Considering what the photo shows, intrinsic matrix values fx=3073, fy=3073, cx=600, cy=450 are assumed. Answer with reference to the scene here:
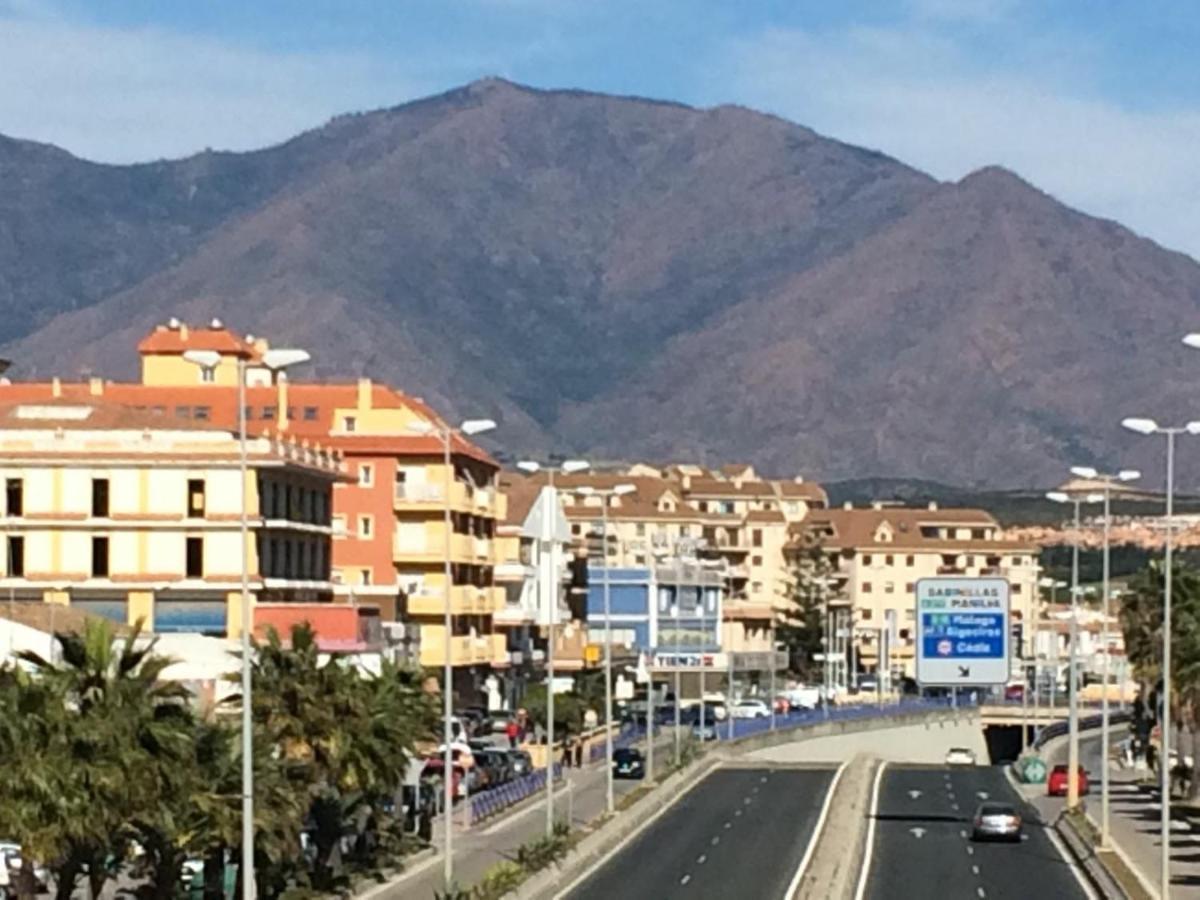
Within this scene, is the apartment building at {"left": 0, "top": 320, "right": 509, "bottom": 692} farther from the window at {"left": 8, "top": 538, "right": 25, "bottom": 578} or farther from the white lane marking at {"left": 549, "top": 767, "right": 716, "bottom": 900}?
the window at {"left": 8, "top": 538, "right": 25, "bottom": 578}

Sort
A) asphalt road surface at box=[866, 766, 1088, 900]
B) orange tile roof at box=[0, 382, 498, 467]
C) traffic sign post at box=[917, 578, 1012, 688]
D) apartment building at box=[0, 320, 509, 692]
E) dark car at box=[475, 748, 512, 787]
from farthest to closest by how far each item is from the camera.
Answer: orange tile roof at box=[0, 382, 498, 467], apartment building at box=[0, 320, 509, 692], dark car at box=[475, 748, 512, 787], traffic sign post at box=[917, 578, 1012, 688], asphalt road surface at box=[866, 766, 1088, 900]

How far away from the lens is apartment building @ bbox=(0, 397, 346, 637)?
99.6 meters

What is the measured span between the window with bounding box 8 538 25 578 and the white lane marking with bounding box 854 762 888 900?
28495mm

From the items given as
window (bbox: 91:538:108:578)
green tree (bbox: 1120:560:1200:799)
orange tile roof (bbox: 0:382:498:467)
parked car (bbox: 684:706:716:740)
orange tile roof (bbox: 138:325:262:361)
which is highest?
orange tile roof (bbox: 138:325:262:361)

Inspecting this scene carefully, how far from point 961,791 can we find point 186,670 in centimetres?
4314

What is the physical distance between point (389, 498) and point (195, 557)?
2930cm

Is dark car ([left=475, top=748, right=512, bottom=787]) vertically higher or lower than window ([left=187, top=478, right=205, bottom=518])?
lower

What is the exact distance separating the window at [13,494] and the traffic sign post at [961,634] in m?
35.2

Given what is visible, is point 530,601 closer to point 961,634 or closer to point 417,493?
point 417,493

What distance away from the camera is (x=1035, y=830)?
86.1m

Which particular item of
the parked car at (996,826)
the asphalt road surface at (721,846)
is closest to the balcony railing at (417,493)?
the asphalt road surface at (721,846)

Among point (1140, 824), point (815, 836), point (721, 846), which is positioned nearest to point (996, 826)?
point (815, 836)

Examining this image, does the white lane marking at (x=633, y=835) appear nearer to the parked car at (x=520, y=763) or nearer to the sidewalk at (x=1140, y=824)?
the parked car at (x=520, y=763)

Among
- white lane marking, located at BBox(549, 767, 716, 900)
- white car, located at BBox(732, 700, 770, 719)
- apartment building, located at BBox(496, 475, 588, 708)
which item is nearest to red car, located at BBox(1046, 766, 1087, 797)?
white lane marking, located at BBox(549, 767, 716, 900)
